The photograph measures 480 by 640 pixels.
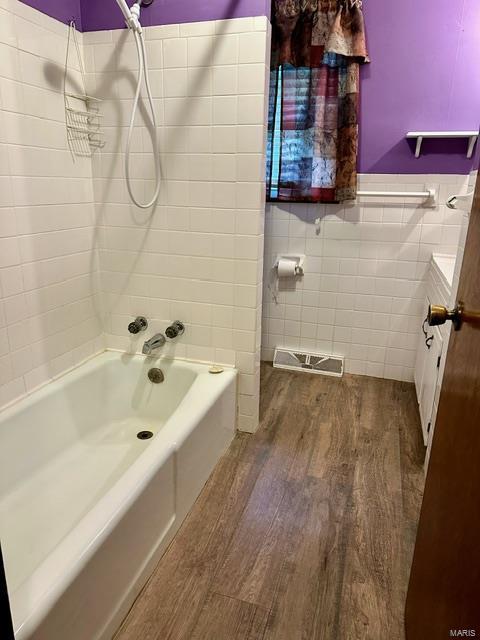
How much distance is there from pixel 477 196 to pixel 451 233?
73.1 inches

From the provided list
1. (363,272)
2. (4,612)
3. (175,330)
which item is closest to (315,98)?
(363,272)

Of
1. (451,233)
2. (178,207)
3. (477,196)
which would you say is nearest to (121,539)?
(477,196)

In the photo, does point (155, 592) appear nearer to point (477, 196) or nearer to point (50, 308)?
point (50, 308)

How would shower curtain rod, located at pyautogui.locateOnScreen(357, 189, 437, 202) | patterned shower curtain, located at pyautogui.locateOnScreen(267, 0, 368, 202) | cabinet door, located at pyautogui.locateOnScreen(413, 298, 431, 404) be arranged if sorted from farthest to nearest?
shower curtain rod, located at pyautogui.locateOnScreen(357, 189, 437, 202) → patterned shower curtain, located at pyautogui.locateOnScreen(267, 0, 368, 202) → cabinet door, located at pyautogui.locateOnScreen(413, 298, 431, 404)

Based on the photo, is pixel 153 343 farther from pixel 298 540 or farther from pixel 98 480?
pixel 298 540

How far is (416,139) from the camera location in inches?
98.3

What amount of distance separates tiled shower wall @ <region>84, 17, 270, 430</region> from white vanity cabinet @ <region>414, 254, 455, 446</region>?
2.73 ft

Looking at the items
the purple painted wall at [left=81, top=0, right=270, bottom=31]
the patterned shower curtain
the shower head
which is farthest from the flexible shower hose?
the patterned shower curtain

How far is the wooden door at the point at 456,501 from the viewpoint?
671 millimetres

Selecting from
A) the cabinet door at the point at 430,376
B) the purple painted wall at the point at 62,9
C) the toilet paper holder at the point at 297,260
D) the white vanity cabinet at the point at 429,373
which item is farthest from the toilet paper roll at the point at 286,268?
the purple painted wall at the point at 62,9

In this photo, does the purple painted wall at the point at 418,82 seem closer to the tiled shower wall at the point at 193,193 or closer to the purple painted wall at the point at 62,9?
the tiled shower wall at the point at 193,193

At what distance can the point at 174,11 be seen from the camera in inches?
71.7

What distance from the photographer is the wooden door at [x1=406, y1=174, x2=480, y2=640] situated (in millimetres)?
671

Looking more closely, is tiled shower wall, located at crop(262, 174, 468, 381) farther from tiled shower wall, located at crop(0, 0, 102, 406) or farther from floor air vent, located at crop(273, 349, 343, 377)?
tiled shower wall, located at crop(0, 0, 102, 406)
